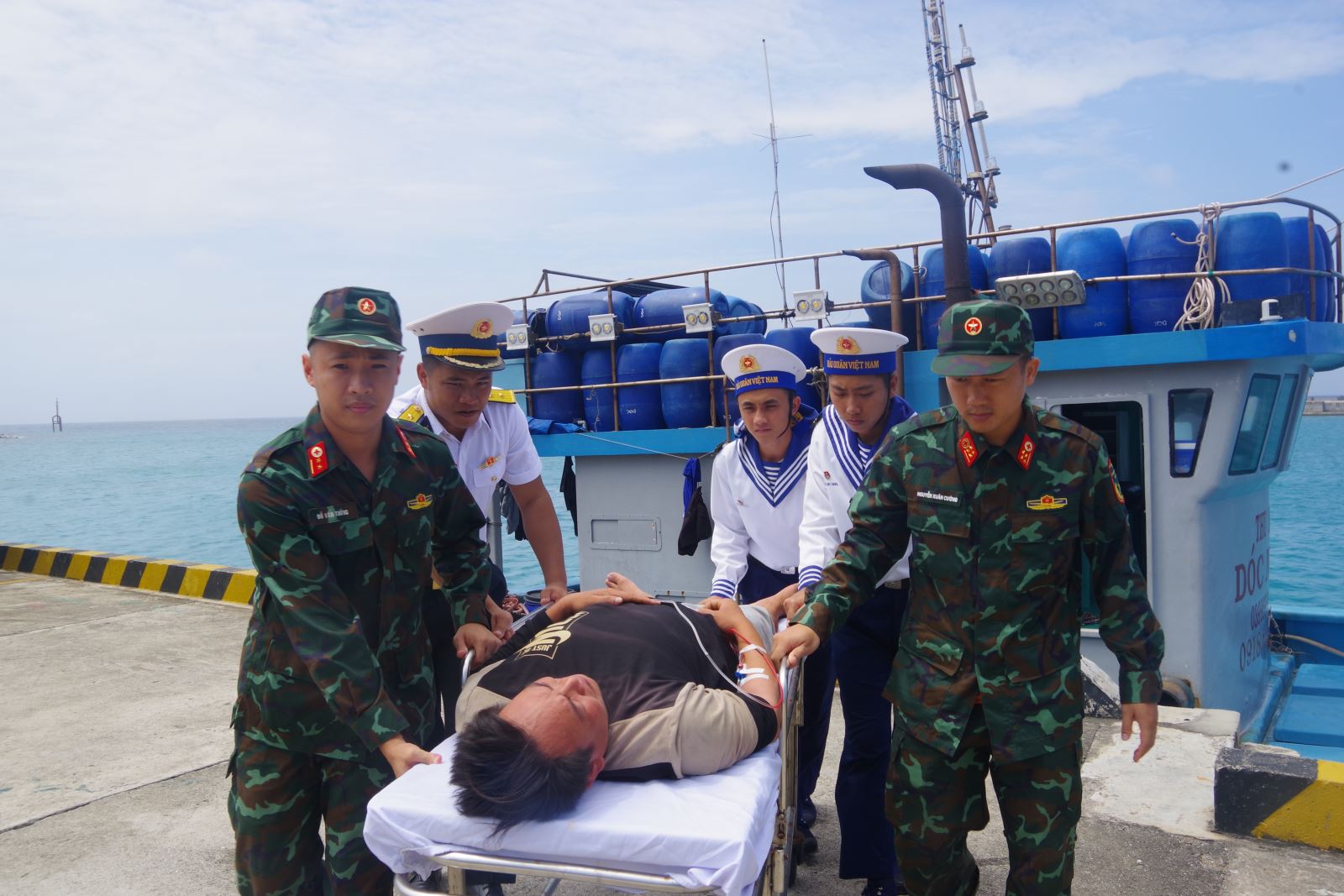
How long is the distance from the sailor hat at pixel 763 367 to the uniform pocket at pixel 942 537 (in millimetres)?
852

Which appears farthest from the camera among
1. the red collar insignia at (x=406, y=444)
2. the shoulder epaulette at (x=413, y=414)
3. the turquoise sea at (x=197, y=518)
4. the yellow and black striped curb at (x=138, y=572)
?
the turquoise sea at (x=197, y=518)

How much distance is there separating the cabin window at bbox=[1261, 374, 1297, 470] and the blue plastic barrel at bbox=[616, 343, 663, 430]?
14.8 ft

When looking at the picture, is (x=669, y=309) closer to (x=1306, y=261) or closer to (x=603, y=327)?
(x=603, y=327)

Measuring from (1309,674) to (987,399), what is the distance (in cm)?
814

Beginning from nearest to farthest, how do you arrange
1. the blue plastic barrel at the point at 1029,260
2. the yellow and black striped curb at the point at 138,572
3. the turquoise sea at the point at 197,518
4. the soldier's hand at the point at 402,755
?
the soldier's hand at the point at 402,755 < the blue plastic barrel at the point at 1029,260 < the yellow and black striped curb at the point at 138,572 < the turquoise sea at the point at 197,518

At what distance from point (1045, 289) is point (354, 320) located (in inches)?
212

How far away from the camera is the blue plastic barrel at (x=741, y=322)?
26.7 ft

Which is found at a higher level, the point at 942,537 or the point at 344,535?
the point at 344,535

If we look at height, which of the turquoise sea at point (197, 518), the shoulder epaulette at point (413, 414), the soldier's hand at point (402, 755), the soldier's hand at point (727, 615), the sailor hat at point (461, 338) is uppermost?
the sailor hat at point (461, 338)

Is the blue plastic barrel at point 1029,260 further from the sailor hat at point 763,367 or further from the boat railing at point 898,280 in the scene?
the sailor hat at point 763,367

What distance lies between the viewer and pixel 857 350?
9.76 ft

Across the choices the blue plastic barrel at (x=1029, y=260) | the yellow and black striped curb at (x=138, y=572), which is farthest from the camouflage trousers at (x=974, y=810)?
the yellow and black striped curb at (x=138, y=572)

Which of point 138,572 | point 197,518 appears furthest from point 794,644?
point 197,518

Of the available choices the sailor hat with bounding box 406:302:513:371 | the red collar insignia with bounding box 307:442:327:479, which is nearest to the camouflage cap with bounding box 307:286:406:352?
the red collar insignia with bounding box 307:442:327:479
